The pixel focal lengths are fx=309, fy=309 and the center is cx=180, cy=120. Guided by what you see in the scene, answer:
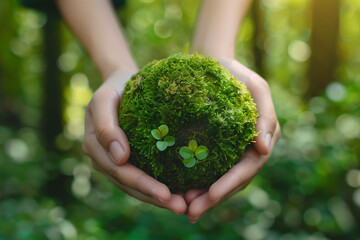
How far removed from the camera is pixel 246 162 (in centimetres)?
148

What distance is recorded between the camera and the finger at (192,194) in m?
1.45

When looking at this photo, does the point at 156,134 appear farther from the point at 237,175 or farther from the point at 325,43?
the point at 325,43

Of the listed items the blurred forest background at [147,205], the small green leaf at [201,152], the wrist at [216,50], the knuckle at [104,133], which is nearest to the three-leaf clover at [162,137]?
the small green leaf at [201,152]

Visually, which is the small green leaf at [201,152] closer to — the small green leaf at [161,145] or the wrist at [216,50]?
the small green leaf at [161,145]

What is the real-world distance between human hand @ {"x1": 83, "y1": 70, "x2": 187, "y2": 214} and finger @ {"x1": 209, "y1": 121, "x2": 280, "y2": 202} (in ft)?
0.53

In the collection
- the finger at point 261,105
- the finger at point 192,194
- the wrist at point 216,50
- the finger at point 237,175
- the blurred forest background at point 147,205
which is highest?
the wrist at point 216,50

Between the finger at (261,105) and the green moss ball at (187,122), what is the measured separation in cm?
5

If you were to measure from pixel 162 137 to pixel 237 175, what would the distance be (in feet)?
1.28

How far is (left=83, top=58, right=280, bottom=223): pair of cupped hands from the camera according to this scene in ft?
4.47

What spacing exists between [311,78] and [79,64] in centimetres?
511

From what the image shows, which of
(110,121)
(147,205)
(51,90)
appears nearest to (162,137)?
(110,121)

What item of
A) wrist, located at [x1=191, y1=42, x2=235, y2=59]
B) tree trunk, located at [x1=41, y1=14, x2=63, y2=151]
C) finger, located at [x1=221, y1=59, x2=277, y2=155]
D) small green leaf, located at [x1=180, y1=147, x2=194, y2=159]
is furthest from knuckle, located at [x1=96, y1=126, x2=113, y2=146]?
tree trunk, located at [x1=41, y1=14, x2=63, y2=151]

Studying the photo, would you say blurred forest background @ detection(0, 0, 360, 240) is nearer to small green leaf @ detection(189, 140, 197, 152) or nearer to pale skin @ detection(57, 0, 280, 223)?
pale skin @ detection(57, 0, 280, 223)

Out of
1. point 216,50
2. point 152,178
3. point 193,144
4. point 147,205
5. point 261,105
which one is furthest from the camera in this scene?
point 147,205
